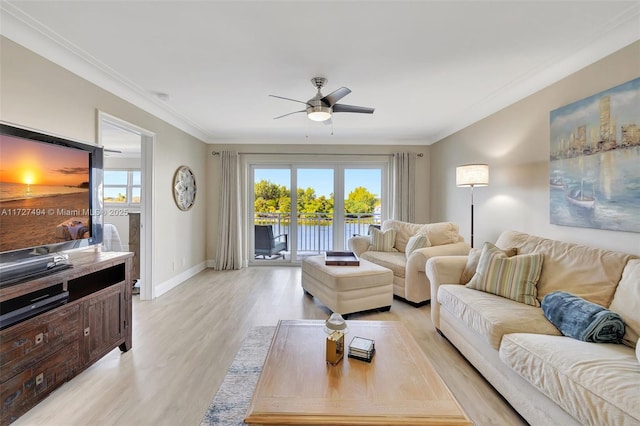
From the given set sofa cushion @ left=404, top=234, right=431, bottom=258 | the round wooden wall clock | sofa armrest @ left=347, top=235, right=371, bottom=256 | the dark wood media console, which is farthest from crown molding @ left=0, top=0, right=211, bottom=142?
sofa cushion @ left=404, top=234, right=431, bottom=258

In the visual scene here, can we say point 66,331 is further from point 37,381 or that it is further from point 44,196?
point 44,196

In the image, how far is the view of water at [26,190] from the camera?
5.41 ft

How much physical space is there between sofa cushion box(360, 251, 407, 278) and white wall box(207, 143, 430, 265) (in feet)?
5.24

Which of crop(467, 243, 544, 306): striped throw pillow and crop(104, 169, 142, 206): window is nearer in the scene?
crop(467, 243, 544, 306): striped throw pillow

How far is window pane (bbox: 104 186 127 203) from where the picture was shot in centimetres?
628

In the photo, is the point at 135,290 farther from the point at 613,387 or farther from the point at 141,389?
the point at 613,387

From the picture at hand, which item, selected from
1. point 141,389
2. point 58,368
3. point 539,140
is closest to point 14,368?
point 58,368

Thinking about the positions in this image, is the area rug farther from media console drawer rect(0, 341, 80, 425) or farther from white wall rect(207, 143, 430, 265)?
white wall rect(207, 143, 430, 265)

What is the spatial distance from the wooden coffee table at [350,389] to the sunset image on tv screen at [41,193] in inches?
68.3

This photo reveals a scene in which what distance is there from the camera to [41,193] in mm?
1852

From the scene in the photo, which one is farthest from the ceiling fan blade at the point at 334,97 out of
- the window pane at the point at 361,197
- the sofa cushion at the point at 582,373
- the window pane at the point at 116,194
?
the window pane at the point at 116,194

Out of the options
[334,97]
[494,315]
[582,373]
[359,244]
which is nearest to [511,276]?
[494,315]

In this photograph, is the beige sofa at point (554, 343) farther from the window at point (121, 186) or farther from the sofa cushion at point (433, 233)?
the window at point (121, 186)

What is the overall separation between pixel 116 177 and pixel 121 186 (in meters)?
0.24
